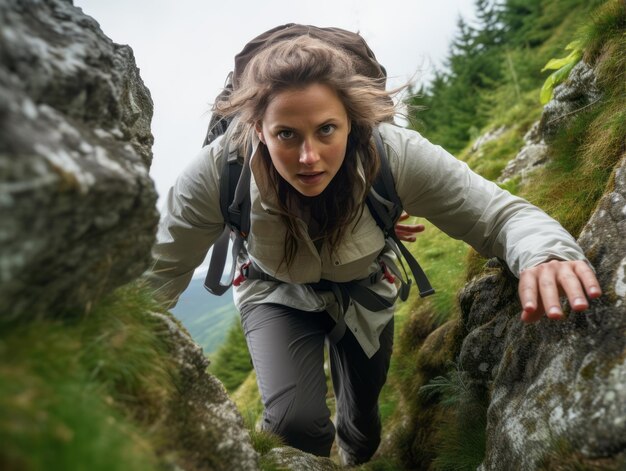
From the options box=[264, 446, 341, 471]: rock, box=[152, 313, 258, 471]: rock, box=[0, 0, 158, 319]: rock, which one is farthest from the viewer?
box=[264, 446, 341, 471]: rock

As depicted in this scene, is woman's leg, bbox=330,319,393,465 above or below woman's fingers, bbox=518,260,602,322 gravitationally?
below

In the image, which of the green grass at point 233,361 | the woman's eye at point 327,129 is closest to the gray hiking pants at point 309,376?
the woman's eye at point 327,129

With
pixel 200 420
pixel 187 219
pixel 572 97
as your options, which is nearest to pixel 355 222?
pixel 187 219

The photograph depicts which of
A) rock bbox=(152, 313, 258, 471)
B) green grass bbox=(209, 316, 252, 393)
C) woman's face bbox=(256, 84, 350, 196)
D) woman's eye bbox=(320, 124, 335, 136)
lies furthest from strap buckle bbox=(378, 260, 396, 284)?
green grass bbox=(209, 316, 252, 393)

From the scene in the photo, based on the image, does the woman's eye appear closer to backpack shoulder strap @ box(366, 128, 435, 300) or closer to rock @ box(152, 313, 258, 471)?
backpack shoulder strap @ box(366, 128, 435, 300)

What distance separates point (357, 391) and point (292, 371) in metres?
1.31

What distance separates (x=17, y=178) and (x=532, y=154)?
822 cm

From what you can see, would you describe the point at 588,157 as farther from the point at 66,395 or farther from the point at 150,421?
the point at 66,395

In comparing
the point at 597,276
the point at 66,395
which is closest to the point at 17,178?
the point at 66,395

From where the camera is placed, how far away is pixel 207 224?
417 centimetres

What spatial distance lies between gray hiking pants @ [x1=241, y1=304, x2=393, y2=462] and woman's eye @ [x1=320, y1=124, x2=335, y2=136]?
6.00 ft

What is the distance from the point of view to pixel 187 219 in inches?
158

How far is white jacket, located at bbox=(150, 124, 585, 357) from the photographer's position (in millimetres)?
3812

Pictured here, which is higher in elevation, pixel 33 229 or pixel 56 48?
pixel 56 48
